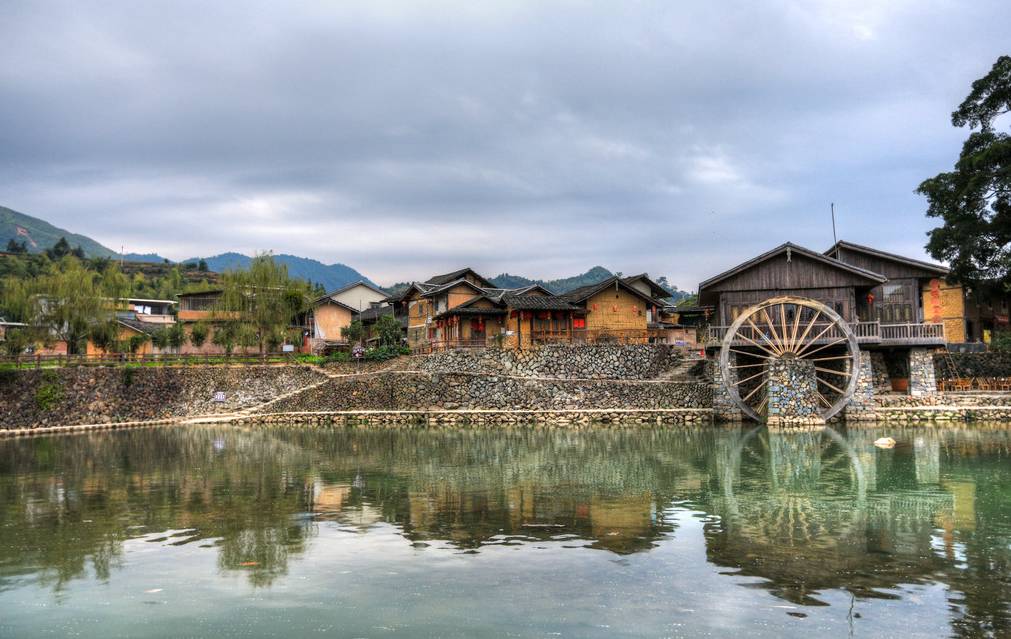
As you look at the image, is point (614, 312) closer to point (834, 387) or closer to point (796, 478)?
point (834, 387)

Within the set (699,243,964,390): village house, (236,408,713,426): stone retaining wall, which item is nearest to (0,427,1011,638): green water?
(699,243,964,390): village house

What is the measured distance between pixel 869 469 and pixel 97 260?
307ft

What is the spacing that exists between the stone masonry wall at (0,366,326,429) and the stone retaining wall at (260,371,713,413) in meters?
2.84

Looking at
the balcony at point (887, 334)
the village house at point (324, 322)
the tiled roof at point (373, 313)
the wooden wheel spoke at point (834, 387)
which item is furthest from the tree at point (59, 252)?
the wooden wheel spoke at point (834, 387)

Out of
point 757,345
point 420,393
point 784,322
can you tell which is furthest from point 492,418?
point 784,322

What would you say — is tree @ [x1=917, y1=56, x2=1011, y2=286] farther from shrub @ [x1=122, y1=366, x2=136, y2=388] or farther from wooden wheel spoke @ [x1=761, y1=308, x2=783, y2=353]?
shrub @ [x1=122, y1=366, x2=136, y2=388]

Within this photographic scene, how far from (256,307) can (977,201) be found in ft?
133

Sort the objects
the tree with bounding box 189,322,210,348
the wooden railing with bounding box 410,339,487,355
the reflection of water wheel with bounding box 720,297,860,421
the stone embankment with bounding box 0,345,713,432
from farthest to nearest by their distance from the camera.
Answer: the tree with bounding box 189,322,210,348 < the wooden railing with bounding box 410,339,487,355 < the stone embankment with bounding box 0,345,713,432 < the reflection of water wheel with bounding box 720,297,860,421

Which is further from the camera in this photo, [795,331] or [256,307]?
[256,307]

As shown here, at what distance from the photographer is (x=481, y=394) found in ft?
122

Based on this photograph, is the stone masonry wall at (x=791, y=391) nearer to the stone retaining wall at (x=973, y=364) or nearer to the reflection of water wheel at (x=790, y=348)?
the reflection of water wheel at (x=790, y=348)

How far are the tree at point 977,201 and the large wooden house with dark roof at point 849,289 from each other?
3.31m

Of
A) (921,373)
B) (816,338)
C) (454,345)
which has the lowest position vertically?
(921,373)

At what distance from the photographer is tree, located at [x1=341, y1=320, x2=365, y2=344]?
5256cm
